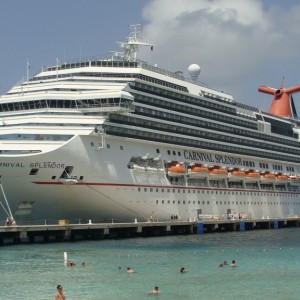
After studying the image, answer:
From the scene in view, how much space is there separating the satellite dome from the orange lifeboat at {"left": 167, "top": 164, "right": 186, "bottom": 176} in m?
18.7

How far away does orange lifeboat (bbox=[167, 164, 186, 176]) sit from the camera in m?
60.5

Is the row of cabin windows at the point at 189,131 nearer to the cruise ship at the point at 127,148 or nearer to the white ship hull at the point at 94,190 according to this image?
the cruise ship at the point at 127,148

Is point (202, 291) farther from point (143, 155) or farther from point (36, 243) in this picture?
point (143, 155)

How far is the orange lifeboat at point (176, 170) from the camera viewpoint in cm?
6050

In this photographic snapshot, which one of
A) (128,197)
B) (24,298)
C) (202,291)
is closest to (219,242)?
(128,197)

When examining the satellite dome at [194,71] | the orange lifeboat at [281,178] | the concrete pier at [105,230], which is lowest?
the concrete pier at [105,230]

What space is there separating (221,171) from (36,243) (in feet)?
79.3

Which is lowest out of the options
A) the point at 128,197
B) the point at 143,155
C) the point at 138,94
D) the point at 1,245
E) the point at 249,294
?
the point at 249,294

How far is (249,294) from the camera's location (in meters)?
29.6

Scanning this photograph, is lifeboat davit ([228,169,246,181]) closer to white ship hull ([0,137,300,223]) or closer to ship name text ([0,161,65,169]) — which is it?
white ship hull ([0,137,300,223])

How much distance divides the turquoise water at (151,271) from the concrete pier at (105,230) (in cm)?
124

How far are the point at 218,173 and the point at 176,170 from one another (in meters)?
8.02

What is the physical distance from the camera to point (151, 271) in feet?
117

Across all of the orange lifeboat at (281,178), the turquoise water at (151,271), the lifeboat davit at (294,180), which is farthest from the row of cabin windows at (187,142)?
the turquoise water at (151,271)
